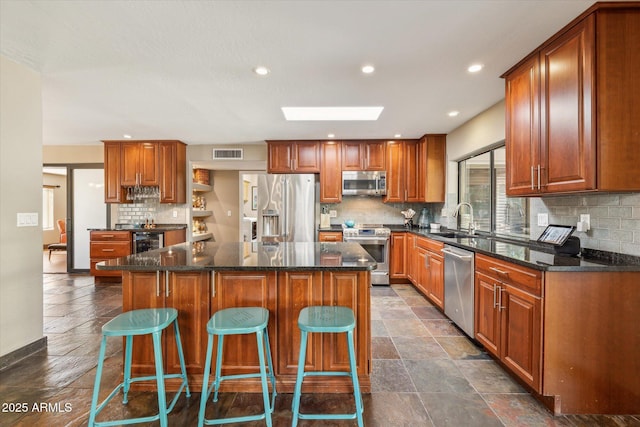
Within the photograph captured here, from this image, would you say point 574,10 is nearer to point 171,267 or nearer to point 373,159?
point 171,267

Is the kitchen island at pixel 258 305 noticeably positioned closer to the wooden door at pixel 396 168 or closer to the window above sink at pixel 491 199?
the window above sink at pixel 491 199

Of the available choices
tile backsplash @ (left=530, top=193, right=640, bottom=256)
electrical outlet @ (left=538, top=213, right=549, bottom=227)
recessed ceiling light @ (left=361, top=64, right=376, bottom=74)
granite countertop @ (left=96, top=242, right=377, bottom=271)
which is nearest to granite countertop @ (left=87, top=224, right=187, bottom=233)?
granite countertop @ (left=96, top=242, right=377, bottom=271)

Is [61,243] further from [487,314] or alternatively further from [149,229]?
[487,314]

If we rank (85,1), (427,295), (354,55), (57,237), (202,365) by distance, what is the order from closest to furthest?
(85,1) → (202,365) → (354,55) → (427,295) → (57,237)

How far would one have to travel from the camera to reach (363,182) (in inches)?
194

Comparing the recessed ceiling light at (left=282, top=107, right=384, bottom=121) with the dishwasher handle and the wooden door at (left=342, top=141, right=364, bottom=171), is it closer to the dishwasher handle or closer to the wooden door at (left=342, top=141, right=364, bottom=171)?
the wooden door at (left=342, top=141, right=364, bottom=171)

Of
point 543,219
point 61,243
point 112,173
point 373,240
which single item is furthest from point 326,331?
point 61,243

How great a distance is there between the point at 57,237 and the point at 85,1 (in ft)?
32.2

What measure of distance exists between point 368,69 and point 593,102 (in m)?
1.50

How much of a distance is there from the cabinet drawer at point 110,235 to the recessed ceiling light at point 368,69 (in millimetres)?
4480

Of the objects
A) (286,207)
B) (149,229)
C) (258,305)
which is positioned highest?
(286,207)

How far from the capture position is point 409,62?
236 centimetres

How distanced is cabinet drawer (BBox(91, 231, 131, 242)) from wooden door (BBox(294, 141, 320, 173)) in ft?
9.73

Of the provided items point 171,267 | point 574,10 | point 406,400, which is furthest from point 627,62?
point 171,267
